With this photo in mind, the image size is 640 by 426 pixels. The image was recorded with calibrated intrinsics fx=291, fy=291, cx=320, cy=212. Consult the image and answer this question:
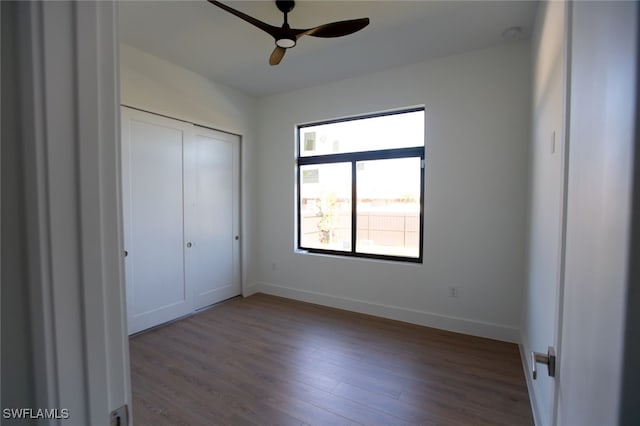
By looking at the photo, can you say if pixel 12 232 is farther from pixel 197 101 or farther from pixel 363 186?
pixel 197 101

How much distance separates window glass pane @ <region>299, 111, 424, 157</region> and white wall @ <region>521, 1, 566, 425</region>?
1.18 meters

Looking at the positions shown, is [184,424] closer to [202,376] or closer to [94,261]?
[202,376]

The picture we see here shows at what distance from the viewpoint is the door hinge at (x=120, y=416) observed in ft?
1.79

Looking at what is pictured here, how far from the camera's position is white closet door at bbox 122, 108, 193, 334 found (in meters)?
2.98

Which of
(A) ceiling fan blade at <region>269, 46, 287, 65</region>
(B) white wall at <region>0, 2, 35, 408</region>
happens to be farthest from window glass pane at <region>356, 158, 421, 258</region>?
(B) white wall at <region>0, 2, 35, 408</region>

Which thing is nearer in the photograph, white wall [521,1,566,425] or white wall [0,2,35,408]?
white wall [0,2,35,408]

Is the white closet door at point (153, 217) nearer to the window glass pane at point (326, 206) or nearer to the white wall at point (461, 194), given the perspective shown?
the window glass pane at point (326, 206)

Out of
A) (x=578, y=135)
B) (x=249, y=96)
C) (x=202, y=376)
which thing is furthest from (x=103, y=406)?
(x=249, y=96)

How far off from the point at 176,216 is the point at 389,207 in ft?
8.32

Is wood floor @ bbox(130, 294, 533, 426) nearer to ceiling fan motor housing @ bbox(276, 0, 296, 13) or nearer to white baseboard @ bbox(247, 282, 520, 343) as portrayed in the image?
white baseboard @ bbox(247, 282, 520, 343)

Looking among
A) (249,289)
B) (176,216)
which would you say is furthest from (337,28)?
(249,289)

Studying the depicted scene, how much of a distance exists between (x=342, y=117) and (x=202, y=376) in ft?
10.3

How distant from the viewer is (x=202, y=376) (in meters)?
2.31

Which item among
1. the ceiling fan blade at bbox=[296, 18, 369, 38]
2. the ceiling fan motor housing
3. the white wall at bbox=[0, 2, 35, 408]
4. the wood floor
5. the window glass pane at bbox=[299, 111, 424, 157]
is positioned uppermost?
the ceiling fan motor housing
